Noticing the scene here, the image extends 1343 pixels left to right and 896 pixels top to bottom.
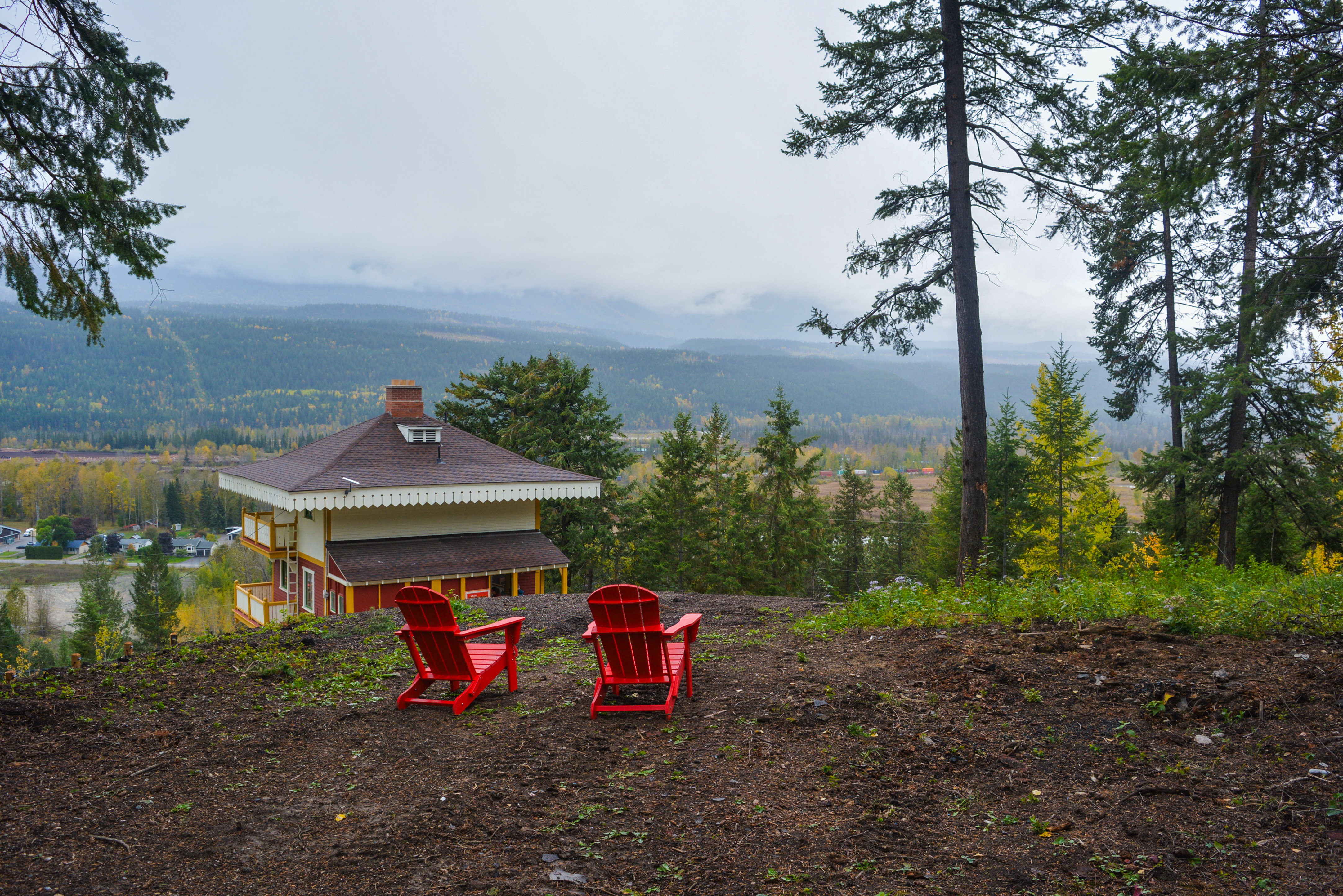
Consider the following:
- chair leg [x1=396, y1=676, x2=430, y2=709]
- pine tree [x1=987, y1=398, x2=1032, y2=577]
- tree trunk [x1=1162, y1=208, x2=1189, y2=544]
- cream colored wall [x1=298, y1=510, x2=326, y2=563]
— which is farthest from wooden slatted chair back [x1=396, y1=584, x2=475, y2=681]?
pine tree [x1=987, y1=398, x2=1032, y2=577]

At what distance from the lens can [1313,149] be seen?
591cm

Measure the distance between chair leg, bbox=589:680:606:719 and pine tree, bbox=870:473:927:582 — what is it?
108ft

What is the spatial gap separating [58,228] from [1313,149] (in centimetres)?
975

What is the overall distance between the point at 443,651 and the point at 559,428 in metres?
22.6

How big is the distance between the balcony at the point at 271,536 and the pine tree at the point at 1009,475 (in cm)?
2309

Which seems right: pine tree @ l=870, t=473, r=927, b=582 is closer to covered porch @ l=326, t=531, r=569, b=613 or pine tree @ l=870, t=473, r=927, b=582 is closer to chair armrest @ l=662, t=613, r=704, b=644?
covered porch @ l=326, t=531, r=569, b=613

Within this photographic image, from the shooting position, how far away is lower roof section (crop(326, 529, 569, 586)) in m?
14.7

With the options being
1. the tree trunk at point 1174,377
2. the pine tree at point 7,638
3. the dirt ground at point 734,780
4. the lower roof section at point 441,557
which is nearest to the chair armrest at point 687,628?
the dirt ground at point 734,780

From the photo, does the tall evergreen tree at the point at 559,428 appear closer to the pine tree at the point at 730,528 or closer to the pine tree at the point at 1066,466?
the pine tree at the point at 730,528

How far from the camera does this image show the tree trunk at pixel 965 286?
10.0 m

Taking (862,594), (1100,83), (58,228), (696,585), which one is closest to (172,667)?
(58,228)

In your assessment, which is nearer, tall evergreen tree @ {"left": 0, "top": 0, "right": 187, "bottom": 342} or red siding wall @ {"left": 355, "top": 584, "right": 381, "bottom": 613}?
tall evergreen tree @ {"left": 0, "top": 0, "right": 187, "bottom": 342}

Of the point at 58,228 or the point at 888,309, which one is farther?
the point at 888,309

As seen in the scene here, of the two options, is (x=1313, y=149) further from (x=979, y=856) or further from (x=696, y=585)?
(x=696, y=585)
